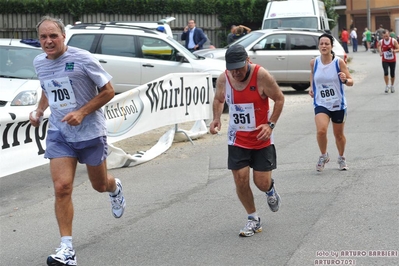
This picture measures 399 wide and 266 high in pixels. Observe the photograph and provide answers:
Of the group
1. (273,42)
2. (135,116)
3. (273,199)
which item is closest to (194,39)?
(273,42)

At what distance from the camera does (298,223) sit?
7102 mm

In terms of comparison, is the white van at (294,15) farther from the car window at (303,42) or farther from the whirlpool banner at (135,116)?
the whirlpool banner at (135,116)

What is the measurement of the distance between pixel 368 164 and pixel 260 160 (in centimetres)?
390

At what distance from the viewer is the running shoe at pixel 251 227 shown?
22.0 feet

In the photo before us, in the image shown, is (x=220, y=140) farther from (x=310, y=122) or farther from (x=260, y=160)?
(x=260, y=160)

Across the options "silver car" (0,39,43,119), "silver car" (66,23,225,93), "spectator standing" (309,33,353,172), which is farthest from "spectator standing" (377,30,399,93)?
"spectator standing" (309,33,353,172)

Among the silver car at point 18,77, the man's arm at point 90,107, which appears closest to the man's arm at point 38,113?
the man's arm at point 90,107

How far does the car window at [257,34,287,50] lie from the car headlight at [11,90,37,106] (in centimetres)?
1025

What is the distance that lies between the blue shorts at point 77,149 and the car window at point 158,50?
10294 mm

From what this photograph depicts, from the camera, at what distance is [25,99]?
1171 centimetres

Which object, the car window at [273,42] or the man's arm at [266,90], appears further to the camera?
the car window at [273,42]

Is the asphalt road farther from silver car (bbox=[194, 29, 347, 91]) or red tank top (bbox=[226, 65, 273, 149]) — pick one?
silver car (bbox=[194, 29, 347, 91])

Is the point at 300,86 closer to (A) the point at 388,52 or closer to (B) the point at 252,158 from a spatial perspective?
(A) the point at 388,52

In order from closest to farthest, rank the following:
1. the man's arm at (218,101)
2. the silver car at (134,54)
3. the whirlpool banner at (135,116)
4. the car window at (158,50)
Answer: the man's arm at (218,101) → the whirlpool banner at (135,116) → the silver car at (134,54) → the car window at (158,50)
